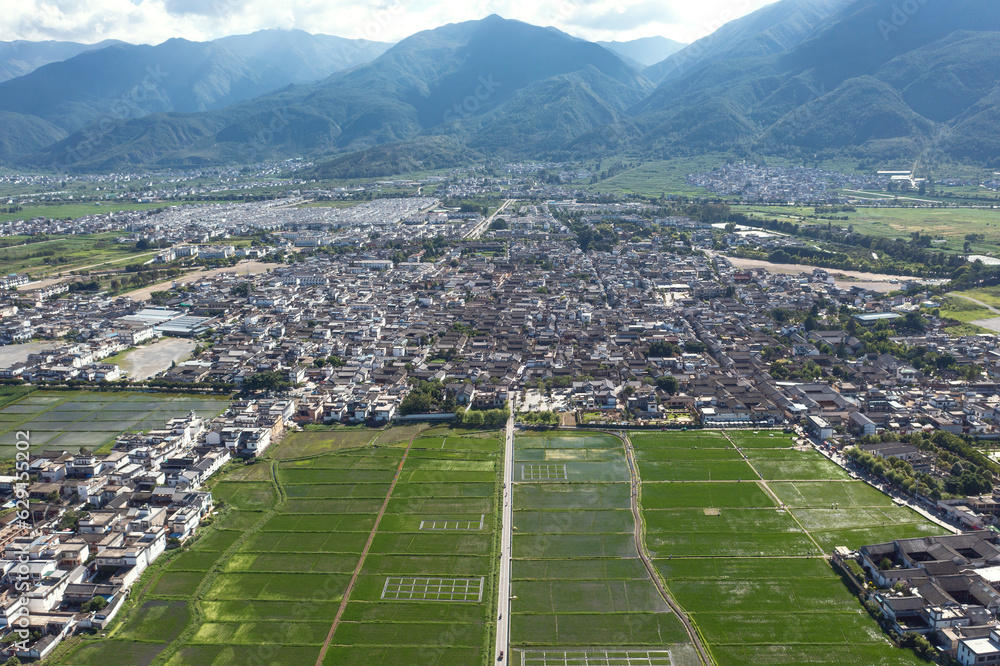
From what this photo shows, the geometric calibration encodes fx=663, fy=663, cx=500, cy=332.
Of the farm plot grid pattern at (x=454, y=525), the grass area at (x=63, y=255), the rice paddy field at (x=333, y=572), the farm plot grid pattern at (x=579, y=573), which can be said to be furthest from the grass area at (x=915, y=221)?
the grass area at (x=63, y=255)

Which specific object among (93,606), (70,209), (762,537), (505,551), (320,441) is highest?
(70,209)

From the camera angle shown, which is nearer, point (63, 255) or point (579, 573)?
point (579, 573)

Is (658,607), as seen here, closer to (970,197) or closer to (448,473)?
(448,473)

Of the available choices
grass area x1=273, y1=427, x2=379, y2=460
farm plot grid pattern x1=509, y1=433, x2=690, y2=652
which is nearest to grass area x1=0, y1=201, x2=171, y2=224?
grass area x1=273, y1=427, x2=379, y2=460

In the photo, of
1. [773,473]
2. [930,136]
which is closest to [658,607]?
[773,473]

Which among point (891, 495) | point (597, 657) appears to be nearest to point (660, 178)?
point (891, 495)

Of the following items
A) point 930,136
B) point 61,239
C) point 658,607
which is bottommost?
point 658,607

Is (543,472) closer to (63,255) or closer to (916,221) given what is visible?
(63,255)
